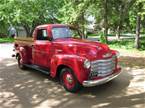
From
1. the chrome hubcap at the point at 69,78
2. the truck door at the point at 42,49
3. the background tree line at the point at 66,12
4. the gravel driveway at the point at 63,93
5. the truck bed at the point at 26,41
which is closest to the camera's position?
the gravel driveway at the point at 63,93

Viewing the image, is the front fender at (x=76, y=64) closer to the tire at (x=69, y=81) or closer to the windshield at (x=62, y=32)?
the tire at (x=69, y=81)

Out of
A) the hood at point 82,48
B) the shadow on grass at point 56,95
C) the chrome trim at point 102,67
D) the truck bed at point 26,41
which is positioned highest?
the truck bed at point 26,41

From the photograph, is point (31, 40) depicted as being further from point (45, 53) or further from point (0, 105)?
point (0, 105)

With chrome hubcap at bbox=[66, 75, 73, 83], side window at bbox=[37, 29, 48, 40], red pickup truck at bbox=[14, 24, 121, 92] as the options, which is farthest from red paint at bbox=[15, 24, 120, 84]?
chrome hubcap at bbox=[66, 75, 73, 83]

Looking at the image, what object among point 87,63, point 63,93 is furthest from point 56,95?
point 87,63

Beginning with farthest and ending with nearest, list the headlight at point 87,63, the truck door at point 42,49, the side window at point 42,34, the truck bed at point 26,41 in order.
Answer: the truck bed at point 26,41 → the side window at point 42,34 → the truck door at point 42,49 → the headlight at point 87,63

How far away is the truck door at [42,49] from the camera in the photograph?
25.2 feet

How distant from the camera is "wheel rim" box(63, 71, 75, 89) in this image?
21.9 feet

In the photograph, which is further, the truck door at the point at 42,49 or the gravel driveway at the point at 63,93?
the truck door at the point at 42,49

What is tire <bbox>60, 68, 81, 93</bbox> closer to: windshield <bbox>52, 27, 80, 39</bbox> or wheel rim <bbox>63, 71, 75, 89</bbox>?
wheel rim <bbox>63, 71, 75, 89</bbox>

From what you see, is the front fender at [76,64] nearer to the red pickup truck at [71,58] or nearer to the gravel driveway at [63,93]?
the red pickup truck at [71,58]

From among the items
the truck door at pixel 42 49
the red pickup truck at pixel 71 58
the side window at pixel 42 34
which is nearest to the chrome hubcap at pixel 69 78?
the red pickup truck at pixel 71 58

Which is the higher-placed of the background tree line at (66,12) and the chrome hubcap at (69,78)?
the background tree line at (66,12)

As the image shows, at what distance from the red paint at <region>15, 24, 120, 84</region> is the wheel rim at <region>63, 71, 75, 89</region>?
1.03 ft
